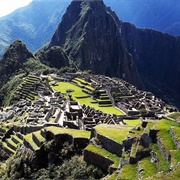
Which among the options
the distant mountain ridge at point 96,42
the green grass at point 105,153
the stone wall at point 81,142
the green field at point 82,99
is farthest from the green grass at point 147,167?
the distant mountain ridge at point 96,42

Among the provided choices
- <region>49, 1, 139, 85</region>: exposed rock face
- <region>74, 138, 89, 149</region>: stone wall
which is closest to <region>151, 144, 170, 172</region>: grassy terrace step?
<region>74, 138, 89, 149</region>: stone wall

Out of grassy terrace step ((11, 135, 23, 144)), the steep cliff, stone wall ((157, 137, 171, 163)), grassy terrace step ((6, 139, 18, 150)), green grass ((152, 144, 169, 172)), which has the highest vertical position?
the steep cliff

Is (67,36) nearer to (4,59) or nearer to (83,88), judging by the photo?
(4,59)

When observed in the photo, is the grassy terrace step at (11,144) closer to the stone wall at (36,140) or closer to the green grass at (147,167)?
the stone wall at (36,140)

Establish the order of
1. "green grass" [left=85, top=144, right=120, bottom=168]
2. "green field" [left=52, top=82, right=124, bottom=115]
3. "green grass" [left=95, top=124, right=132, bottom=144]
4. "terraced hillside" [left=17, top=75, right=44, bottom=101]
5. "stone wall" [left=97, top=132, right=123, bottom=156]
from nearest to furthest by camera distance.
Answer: "green grass" [left=85, top=144, right=120, bottom=168], "stone wall" [left=97, top=132, right=123, bottom=156], "green grass" [left=95, top=124, right=132, bottom=144], "green field" [left=52, top=82, right=124, bottom=115], "terraced hillside" [left=17, top=75, right=44, bottom=101]

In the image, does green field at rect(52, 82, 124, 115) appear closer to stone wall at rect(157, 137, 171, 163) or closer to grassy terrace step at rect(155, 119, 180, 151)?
grassy terrace step at rect(155, 119, 180, 151)

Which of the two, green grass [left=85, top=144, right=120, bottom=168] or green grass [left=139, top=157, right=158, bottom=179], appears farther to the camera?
green grass [left=85, top=144, right=120, bottom=168]

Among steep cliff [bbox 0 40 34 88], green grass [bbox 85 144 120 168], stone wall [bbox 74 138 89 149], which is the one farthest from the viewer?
steep cliff [bbox 0 40 34 88]

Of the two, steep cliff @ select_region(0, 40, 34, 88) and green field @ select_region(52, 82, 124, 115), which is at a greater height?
steep cliff @ select_region(0, 40, 34, 88)
